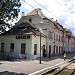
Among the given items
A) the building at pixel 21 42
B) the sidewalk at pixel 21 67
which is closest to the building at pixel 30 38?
the building at pixel 21 42

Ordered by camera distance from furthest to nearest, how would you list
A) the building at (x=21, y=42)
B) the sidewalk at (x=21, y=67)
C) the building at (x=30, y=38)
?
the building at (x=30, y=38) → the building at (x=21, y=42) → the sidewalk at (x=21, y=67)

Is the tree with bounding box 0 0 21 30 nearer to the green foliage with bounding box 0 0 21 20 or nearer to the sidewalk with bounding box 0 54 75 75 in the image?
the green foliage with bounding box 0 0 21 20

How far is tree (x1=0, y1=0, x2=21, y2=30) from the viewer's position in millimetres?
38906

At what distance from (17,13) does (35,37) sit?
23.4 ft

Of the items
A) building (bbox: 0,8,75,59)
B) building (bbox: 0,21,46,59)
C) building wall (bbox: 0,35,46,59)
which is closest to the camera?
building wall (bbox: 0,35,46,59)

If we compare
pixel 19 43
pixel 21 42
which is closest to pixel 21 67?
pixel 21 42

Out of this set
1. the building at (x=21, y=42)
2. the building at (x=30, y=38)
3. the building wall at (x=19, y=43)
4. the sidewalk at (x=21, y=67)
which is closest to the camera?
the sidewalk at (x=21, y=67)

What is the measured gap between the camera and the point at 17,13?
1651 inches

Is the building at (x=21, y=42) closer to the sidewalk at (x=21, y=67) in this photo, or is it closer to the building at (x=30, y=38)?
the building at (x=30, y=38)

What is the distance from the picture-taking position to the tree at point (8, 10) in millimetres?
38906

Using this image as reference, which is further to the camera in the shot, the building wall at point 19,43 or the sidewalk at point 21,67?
the building wall at point 19,43

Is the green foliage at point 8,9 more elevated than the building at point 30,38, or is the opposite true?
the green foliage at point 8,9

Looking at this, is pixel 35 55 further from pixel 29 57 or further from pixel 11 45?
pixel 11 45

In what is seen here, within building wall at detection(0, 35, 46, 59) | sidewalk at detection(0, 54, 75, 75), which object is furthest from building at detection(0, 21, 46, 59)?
sidewalk at detection(0, 54, 75, 75)
